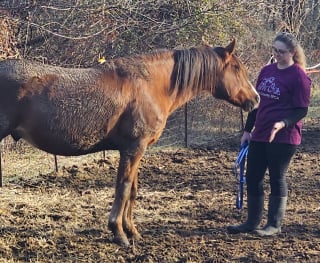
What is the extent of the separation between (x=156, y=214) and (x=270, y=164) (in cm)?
146

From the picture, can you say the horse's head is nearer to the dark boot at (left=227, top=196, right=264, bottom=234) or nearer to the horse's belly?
the dark boot at (left=227, top=196, right=264, bottom=234)

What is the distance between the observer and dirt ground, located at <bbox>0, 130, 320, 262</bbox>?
458 cm

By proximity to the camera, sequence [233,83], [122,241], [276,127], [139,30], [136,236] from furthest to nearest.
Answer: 1. [139,30]
2. [233,83]
3. [136,236]
4. [122,241]
5. [276,127]

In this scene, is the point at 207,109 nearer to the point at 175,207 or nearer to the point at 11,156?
the point at 11,156

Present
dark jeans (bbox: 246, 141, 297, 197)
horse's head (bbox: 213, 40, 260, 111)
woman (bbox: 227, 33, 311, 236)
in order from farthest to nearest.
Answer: horse's head (bbox: 213, 40, 260, 111), dark jeans (bbox: 246, 141, 297, 197), woman (bbox: 227, 33, 311, 236)

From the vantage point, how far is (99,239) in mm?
4941

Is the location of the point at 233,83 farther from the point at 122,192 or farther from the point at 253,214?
the point at 122,192

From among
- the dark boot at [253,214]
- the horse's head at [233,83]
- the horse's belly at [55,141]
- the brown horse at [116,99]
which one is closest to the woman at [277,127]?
the dark boot at [253,214]

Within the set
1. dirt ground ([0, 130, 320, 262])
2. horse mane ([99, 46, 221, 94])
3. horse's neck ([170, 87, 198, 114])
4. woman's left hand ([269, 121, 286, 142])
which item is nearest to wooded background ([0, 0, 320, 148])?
dirt ground ([0, 130, 320, 262])

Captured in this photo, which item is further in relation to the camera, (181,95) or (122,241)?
(181,95)

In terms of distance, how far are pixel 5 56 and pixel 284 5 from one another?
9.51m

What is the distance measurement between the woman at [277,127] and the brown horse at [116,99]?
0.45 m

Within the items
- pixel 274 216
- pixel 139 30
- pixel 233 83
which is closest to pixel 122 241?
pixel 274 216

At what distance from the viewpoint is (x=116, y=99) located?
4.70m
